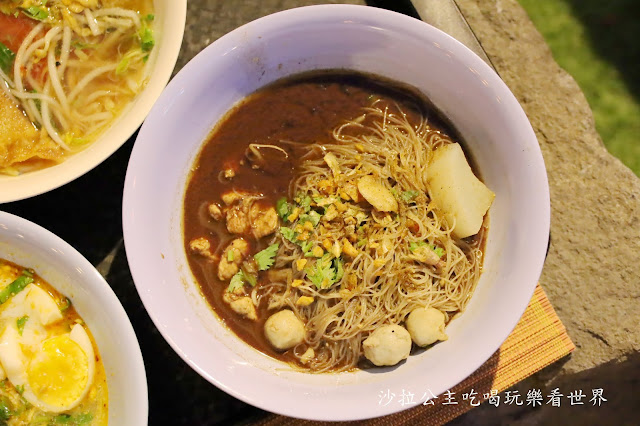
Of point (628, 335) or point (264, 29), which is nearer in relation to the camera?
point (264, 29)

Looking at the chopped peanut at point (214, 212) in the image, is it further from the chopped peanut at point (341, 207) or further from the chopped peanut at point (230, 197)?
the chopped peanut at point (341, 207)

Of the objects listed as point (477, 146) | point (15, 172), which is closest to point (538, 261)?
point (477, 146)

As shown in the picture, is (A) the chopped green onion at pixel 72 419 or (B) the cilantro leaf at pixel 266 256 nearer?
(A) the chopped green onion at pixel 72 419

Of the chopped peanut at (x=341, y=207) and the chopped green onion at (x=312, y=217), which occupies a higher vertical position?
the chopped peanut at (x=341, y=207)

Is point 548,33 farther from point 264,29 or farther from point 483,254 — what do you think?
point 264,29

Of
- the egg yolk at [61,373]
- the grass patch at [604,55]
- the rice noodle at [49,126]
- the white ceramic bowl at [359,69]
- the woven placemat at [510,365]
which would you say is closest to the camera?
the white ceramic bowl at [359,69]

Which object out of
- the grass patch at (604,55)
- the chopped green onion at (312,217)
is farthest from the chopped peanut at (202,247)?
the grass patch at (604,55)

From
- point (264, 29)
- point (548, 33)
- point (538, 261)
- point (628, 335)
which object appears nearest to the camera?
point (538, 261)
